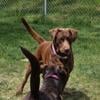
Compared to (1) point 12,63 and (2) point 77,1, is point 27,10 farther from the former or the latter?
→ (1) point 12,63

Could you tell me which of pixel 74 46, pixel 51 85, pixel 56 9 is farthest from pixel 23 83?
pixel 56 9

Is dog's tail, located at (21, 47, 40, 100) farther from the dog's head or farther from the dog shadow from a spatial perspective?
the dog shadow

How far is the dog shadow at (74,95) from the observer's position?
259 inches

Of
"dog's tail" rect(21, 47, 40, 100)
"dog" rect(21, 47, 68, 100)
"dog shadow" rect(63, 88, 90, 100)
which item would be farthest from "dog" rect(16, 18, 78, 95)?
"dog's tail" rect(21, 47, 40, 100)

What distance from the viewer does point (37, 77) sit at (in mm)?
4012

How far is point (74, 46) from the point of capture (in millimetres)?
9414

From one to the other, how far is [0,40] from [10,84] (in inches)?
116

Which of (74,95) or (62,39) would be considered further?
→ (74,95)

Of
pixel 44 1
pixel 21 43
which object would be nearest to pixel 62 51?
pixel 21 43

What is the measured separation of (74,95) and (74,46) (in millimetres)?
2835

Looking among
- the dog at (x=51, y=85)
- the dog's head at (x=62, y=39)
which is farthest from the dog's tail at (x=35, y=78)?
the dog's head at (x=62, y=39)

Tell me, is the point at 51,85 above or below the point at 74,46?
above

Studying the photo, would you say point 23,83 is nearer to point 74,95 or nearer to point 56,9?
point 74,95

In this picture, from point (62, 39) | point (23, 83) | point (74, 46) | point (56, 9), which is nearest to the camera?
point (62, 39)
